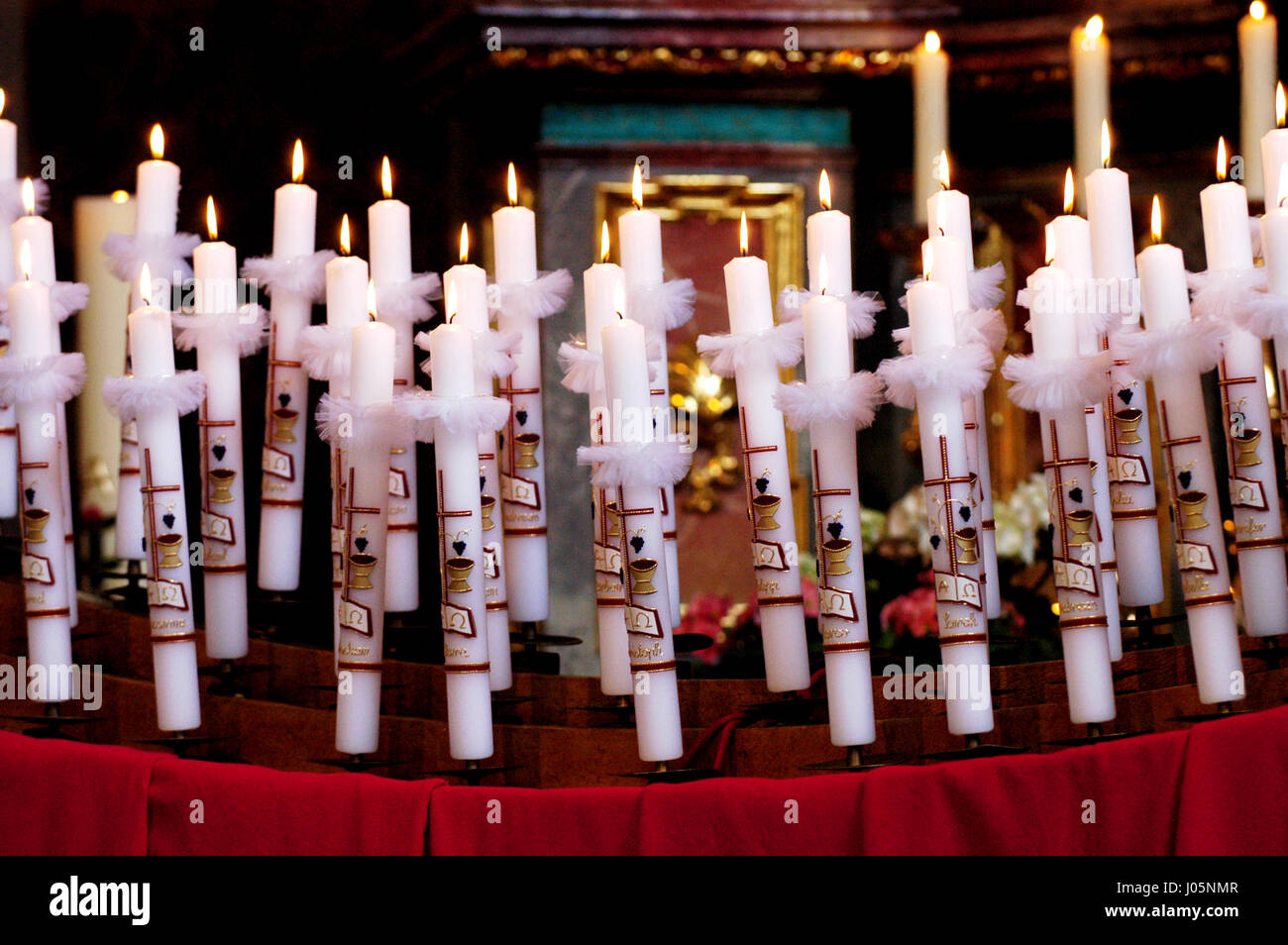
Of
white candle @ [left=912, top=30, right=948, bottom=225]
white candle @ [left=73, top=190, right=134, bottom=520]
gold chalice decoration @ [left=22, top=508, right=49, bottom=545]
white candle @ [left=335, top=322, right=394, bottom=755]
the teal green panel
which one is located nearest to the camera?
white candle @ [left=335, top=322, right=394, bottom=755]

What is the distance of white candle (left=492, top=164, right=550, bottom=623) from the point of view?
2533 millimetres

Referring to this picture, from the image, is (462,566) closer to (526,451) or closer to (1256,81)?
(526,451)

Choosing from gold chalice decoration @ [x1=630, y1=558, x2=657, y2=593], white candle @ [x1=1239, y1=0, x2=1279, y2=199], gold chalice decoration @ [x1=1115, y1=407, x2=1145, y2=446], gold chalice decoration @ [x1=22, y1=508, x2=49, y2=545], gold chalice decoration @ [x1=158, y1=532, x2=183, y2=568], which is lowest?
gold chalice decoration @ [x1=630, y1=558, x2=657, y2=593]

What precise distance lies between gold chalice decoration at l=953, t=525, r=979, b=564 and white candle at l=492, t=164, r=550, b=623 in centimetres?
73

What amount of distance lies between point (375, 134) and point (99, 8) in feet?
2.84

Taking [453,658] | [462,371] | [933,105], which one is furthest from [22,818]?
[933,105]

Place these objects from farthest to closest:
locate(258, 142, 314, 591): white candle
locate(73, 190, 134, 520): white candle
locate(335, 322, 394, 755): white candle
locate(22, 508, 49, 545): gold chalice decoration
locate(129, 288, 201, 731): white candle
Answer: locate(73, 190, 134, 520): white candle
locate(258, 142, 314, 591): white candle
locate(22, 508, 49, 545): gold chalice decoration
locate(129, 288, 201, 731): white candle
locate(335, 322, 394, 755): white candle

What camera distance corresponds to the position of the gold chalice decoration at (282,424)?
269 centimetres

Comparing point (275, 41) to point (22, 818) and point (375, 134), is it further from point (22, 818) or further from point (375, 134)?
point (22, 818)

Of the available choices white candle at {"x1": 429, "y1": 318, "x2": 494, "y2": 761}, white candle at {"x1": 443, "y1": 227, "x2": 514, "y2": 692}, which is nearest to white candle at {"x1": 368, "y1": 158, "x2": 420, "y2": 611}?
white candle at {"x1": 443, "y1": 227, "x2": 514, "y2": 692}

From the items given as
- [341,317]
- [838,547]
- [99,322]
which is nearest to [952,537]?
[838,547]

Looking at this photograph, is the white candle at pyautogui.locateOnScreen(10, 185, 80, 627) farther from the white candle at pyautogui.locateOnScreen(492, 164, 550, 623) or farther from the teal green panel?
the teal green panel

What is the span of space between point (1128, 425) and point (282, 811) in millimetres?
1231
